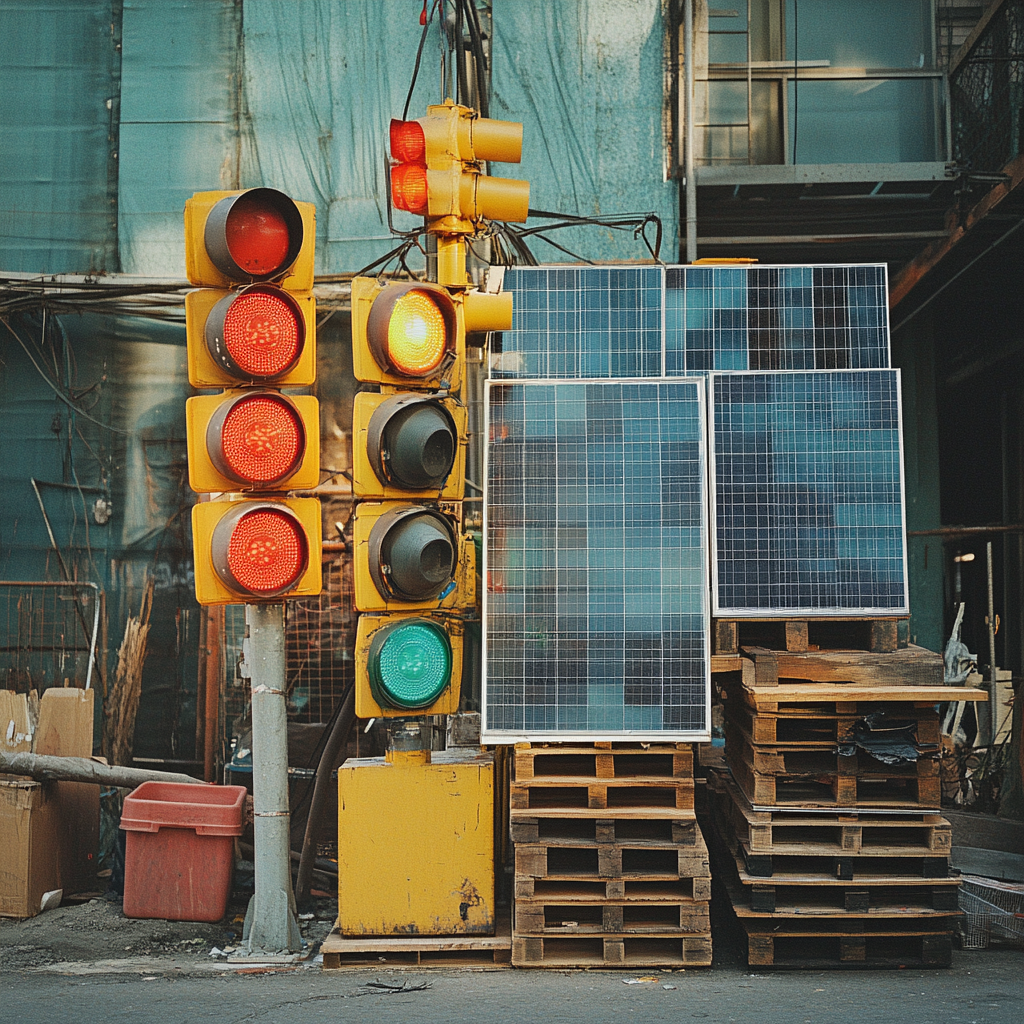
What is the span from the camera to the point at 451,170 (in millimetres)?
5520

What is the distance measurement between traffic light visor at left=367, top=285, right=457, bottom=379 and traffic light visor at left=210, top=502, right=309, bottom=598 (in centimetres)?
102

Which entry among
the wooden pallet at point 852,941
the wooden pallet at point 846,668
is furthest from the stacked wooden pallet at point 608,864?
the wooden pallet at point 846,668

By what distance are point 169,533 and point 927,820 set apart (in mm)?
6910

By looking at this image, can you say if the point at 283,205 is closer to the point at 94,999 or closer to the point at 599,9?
the point at 94,999

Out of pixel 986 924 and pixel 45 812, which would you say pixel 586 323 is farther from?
pixel 45 812

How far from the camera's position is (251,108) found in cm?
946

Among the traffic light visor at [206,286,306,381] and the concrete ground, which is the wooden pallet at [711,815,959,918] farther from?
the traffic light visor at [206,286,306,381]

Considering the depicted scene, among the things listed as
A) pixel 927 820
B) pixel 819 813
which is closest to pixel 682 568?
pixel 819 813

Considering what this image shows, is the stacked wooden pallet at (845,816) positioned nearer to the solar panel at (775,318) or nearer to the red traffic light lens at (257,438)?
the solar panel at (775,318)

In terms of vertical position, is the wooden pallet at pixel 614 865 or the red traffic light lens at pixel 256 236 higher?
the red traffic light lens at pixel 256 236

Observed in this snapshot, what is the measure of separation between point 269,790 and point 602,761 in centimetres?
195

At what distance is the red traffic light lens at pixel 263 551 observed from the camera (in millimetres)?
5082

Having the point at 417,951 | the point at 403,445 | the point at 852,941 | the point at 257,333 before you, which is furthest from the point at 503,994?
the point at 257,333

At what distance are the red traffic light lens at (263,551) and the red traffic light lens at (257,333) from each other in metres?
0.78
